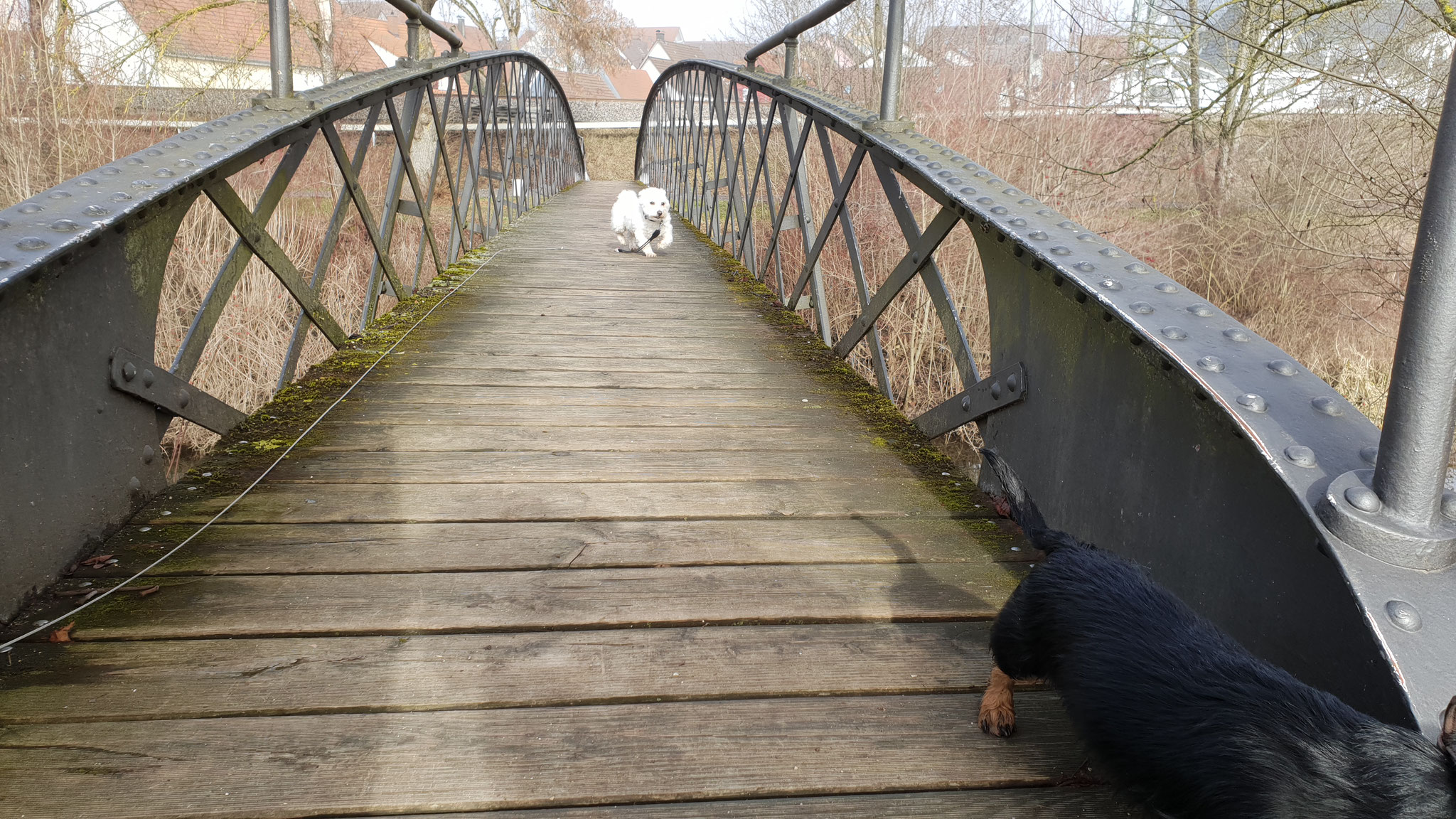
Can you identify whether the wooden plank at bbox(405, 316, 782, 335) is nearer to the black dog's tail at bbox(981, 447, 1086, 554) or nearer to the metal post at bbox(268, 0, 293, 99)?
the metal post at bbox(268, 0, 293, 99)

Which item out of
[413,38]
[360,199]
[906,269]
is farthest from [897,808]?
[413,38]

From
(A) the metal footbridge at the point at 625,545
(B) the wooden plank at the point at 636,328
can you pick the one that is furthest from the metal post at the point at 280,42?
(B) the wooden plank at the point at 636,328

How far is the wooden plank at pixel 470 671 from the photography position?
1.39 meters

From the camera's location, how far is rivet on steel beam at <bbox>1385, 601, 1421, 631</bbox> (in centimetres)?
99

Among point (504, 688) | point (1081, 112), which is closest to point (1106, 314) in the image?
point (504, 688)

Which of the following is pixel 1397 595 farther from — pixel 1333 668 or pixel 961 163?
pixel 961 163

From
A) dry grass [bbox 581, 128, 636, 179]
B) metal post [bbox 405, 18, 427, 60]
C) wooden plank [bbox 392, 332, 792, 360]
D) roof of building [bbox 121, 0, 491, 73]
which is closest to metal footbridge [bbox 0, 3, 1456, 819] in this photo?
wooden plank [bbox 392, 332, 792, 360]

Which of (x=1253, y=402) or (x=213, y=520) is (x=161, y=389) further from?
(x=1253, y=402)

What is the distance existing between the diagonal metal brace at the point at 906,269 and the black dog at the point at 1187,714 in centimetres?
123

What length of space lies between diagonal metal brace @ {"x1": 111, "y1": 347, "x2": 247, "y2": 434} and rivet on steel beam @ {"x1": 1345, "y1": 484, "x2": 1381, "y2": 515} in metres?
2.05

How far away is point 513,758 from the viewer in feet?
4.25

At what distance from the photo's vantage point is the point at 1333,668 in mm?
1142

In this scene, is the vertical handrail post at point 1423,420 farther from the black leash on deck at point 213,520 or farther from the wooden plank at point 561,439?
the black leash on deck at point 213,520

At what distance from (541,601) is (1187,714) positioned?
109cm
